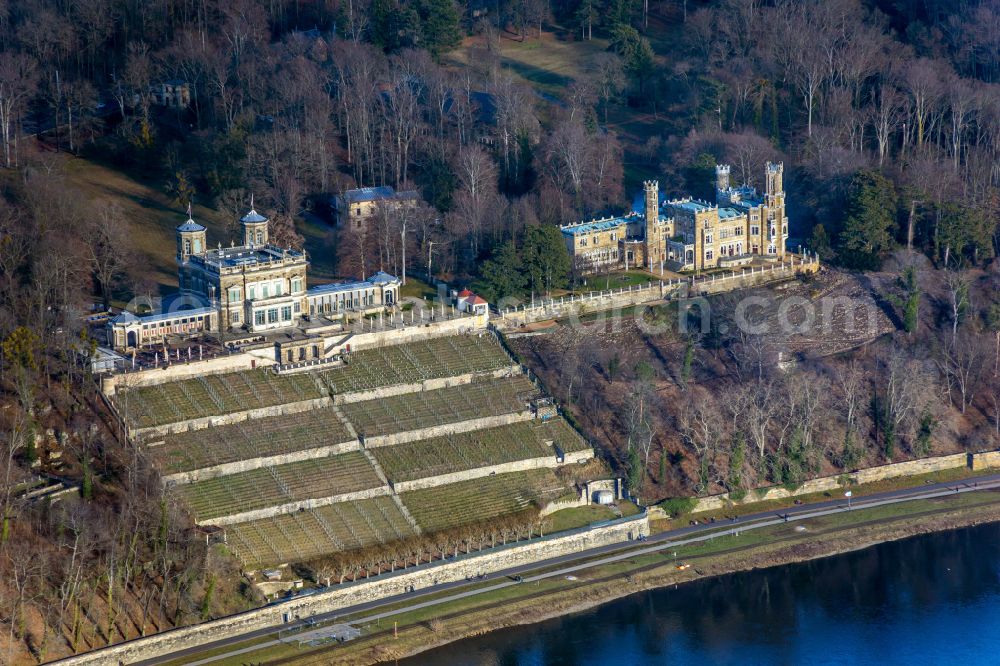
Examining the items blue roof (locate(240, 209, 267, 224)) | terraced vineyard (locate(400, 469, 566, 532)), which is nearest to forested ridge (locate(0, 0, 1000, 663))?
terraced vineyard (locate(400, 469, 566, 532))

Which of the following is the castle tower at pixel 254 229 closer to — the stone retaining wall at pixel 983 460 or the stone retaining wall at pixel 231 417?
the stone retaining wall at pixel 231 417

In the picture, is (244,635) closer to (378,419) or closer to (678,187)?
(378,419)

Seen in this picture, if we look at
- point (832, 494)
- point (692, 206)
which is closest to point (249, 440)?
point (832, 494)

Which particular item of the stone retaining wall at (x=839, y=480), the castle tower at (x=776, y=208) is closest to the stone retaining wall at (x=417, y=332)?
the stone retaining wall at (x=839, y=480)

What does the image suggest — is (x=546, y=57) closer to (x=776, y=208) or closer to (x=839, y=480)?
(x=776, y=208)

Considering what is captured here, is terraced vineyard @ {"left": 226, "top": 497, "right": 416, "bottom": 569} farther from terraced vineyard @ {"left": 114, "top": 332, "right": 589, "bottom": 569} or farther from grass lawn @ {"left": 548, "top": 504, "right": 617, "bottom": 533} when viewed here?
grass lawn @ {"left": 548, "top": 504, "right": 617, "bottom": 533}

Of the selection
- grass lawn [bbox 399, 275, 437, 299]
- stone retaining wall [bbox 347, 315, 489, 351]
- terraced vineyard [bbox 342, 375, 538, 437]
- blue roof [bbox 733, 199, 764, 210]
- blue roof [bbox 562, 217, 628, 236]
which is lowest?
terraced vineyard [bbox 342, 375, 538, 437]

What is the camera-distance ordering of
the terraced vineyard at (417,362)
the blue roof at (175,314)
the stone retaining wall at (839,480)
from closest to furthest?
1. the stone retaining wall at (839,480)
2. the blue roof at (175,314)
3. the terraced vineyard at (417,362)
